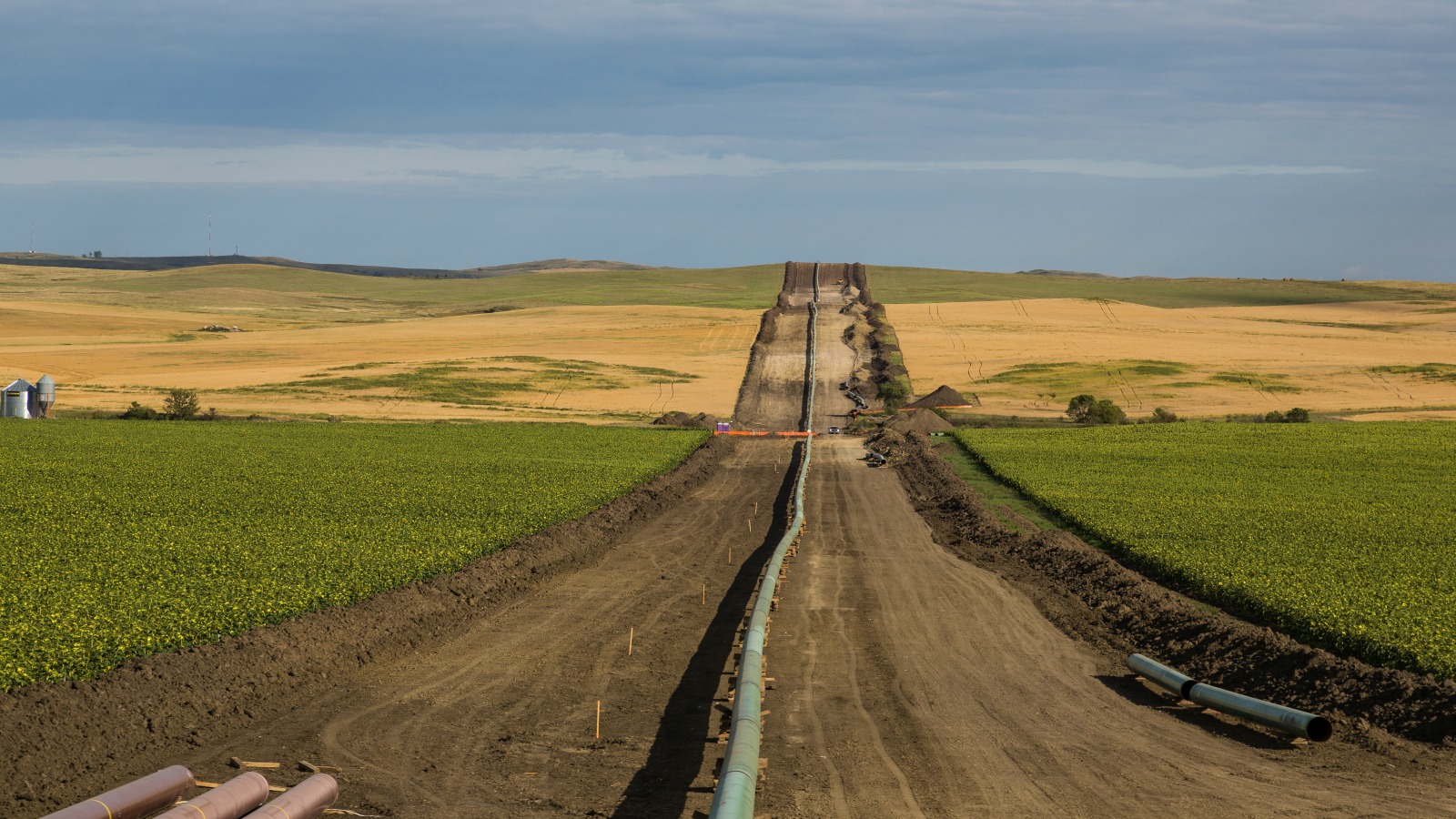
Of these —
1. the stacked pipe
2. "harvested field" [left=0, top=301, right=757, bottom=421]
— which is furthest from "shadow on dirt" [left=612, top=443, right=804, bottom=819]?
"harvested field" [left=0, top=301, right=757, bottom=421]

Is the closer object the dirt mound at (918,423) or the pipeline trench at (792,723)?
the pipeline trench at (792,723)

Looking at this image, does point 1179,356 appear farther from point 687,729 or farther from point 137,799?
point 137,799

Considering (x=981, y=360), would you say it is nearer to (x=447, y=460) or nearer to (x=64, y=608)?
(x=447, y=460)

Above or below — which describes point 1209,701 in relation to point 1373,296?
below

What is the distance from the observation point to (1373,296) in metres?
161

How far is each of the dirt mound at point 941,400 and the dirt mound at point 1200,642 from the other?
43.7 metres

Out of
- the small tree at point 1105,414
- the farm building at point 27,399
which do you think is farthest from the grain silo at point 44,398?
the small tree at point 1105,414

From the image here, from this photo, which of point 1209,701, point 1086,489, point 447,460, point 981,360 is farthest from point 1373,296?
point 1209,701

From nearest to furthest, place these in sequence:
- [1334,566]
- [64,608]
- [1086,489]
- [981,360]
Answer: [64,608] < [1334,566] < [1086,489] < [981,360]

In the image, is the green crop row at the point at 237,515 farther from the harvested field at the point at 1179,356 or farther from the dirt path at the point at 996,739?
the harvested field at the point at 1179,356

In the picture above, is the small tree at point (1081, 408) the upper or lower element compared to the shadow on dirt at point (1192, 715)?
upper

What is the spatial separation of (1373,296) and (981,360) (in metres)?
92.7

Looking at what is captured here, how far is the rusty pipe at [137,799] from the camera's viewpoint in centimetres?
1104

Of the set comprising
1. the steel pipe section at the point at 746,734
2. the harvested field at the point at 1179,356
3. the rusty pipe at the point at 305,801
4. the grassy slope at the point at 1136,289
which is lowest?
the rusty pipe at the point at 305,801
